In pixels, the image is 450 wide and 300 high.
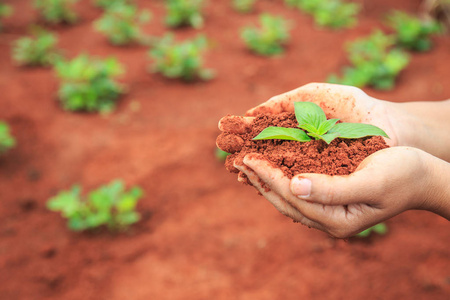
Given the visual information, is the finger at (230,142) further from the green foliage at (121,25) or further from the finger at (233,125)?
the green foliage at (121,25)

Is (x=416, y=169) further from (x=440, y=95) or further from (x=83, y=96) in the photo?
(x=83, y=96)

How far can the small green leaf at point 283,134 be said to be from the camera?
1.58 m

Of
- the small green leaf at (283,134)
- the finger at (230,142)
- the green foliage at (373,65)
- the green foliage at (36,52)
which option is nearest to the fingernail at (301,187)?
the small green leaf at (283,134)

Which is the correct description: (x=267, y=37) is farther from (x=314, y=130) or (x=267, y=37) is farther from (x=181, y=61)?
(x=314, y=130)

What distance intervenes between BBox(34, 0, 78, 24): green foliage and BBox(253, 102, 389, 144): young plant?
516cm

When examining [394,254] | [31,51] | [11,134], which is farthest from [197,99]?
[394,254]

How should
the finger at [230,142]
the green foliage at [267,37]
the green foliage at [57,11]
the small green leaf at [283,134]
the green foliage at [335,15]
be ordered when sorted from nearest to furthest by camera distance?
the small green leaf at [283,134] → the finger at [230,142] → the green foliage at [267,37] → the green foliage at [57,11] → the green foliage at [335,15]

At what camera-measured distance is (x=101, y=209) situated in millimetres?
2770

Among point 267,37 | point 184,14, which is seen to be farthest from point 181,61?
point 184,14

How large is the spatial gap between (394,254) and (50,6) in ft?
18.8

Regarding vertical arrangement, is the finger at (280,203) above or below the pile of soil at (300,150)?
below

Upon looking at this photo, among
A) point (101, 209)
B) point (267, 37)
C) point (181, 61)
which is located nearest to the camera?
point (101, 209)

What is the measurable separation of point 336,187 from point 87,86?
3295mm

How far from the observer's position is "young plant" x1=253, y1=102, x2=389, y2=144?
1.60 metres
